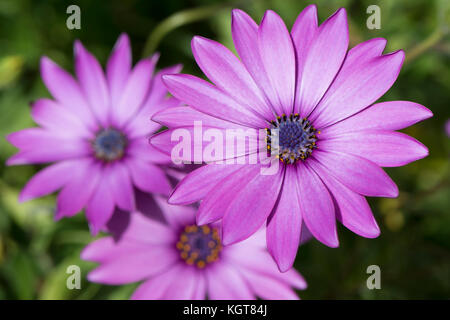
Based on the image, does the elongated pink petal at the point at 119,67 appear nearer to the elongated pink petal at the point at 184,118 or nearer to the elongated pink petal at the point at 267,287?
the elongated pink petal at the point at 184,118

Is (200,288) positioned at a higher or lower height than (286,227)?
lower

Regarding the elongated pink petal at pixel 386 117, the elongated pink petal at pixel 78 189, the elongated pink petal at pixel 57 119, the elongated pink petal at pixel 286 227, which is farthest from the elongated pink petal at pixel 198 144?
the elongated pink petal at pixel 57 119

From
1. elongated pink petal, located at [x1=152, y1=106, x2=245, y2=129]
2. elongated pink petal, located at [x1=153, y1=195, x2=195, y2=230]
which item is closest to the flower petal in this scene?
elongated pink petal, located at [x1=153, y1=195, x2=195, y2=230]

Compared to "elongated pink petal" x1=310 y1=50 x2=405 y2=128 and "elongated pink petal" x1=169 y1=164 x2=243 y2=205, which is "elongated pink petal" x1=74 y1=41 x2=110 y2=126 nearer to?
"elongated pink petal" x1=169 y1=164 x2=243 y2=205

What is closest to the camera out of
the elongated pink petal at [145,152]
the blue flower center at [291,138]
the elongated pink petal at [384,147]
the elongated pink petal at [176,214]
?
the elongated pink petal at [384,147]

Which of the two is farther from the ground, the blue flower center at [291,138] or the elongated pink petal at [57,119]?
the elongated pink petal at [57,119]

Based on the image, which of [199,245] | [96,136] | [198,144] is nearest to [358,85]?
[198,144]

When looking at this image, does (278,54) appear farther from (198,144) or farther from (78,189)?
(78,189)
